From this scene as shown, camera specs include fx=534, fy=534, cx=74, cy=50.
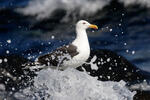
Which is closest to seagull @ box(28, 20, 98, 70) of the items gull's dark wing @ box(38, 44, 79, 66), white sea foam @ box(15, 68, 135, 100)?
gull's dark wing @ box(38, 44, 79, 66)

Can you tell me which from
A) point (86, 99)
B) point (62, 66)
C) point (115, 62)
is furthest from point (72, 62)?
point (115, 62)

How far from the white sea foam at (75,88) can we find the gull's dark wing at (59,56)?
63cm

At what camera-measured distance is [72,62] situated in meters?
12.7

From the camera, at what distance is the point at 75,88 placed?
38.9 feet

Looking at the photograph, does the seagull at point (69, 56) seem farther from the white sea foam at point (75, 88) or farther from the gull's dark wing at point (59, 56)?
the white sea foam at point (75, 88)

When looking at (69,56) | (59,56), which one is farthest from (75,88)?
(59,56)

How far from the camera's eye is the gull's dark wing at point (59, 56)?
499 inches

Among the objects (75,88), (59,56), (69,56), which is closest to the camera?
(75,88)

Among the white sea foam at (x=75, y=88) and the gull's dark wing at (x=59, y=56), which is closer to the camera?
the white sea foam at (x=75, y=88)

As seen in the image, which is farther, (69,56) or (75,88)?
(69,56)

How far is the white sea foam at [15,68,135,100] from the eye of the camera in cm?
1187

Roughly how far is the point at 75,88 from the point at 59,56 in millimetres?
1242

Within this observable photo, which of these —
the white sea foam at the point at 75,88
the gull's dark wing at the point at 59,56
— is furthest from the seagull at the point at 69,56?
the white sea foam at the point at 75,88

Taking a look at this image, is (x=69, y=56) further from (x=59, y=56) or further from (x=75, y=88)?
(x=75, y=88)
